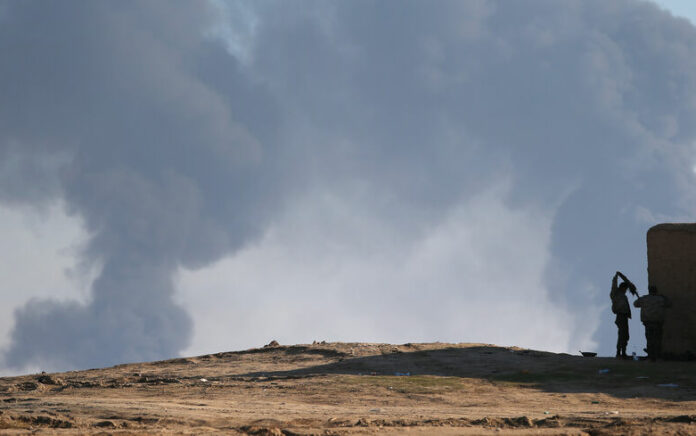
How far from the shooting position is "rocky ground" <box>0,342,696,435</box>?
1117cm

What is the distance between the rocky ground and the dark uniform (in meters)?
1.25

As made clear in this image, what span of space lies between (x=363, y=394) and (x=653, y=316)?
7684 mm

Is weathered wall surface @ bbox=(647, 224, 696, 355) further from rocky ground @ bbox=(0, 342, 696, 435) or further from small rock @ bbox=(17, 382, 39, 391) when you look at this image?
small rock @ bbox=(17, 382, 39, 391)

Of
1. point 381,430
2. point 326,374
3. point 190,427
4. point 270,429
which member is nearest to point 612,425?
point 381,430

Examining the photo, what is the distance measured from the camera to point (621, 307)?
796 inches

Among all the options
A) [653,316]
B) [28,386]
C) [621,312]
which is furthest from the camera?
[621,312]

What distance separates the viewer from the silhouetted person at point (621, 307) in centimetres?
2020

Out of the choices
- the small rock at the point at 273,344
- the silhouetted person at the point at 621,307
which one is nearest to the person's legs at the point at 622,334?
the silhouetted person at the point at 621,307

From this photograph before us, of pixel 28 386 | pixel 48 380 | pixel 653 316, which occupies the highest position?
pixel 653 316

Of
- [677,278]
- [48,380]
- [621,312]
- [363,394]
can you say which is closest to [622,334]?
[621,312]

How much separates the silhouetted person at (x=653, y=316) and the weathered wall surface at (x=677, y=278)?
0.31 m

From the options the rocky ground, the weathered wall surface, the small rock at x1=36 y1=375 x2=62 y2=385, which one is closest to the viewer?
the rocky ground

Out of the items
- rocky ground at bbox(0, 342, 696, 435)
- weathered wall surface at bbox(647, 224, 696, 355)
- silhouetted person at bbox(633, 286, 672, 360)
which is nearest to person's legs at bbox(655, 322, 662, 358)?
silhouetted person at bbox(633, 286, 672, 360)

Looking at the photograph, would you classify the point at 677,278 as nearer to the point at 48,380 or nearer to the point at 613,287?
the point at 613,287
